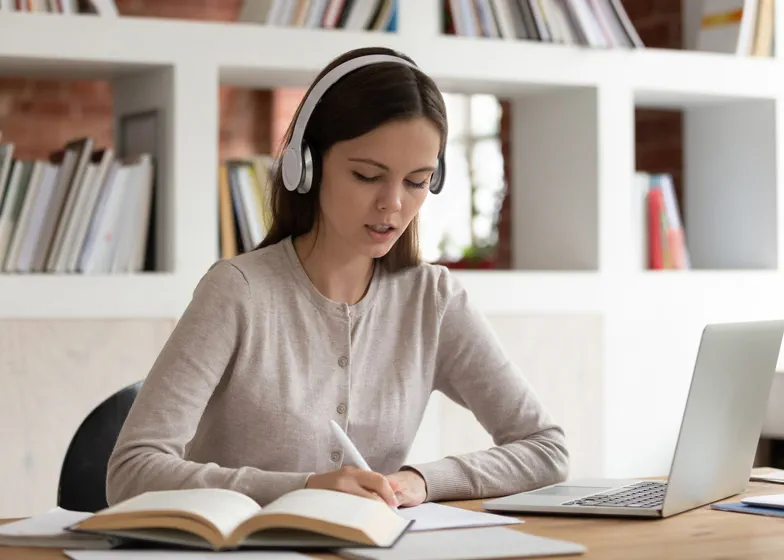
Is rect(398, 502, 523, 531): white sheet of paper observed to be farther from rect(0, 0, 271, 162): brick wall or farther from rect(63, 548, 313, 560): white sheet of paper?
rect(0, 0, 271, 162): brick wall

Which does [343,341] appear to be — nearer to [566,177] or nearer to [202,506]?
[202,506]

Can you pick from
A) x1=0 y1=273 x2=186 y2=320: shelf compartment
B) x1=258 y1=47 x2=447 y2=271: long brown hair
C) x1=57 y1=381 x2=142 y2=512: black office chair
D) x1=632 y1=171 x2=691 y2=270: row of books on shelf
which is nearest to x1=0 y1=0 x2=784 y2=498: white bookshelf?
x1=0 y1=273 x2=186 y2=320: shelf compartment

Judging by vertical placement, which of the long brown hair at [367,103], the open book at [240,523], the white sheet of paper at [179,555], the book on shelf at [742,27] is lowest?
the white sheet of paper at [179,555]

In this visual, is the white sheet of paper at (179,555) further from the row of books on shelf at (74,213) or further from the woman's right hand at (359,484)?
the row of books on shelf at (74,213)

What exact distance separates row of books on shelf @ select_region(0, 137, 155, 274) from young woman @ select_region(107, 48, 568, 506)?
88 cm

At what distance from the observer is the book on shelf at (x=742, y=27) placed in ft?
10.3

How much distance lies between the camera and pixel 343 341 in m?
1.74

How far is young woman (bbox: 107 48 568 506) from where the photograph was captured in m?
1.58

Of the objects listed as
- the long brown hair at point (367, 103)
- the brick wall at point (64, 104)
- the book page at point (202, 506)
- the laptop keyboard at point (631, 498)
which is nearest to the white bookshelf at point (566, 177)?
the long brown hair at point (367, 103)

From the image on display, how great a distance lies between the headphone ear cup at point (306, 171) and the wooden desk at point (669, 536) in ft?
1.71

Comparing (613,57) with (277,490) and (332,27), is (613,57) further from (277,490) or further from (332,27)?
(277,490)

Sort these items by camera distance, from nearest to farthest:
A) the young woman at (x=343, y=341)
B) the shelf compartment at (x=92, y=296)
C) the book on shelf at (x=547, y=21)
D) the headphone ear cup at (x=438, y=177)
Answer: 1. the young woman at (x=343, y=341)
2. the headphone ear cup at (x=438, y=177)
3. the shelf compartment at (x=92, y=296)
4. the book on shelf at (x=547, y=21)

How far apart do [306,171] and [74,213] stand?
1.03 m

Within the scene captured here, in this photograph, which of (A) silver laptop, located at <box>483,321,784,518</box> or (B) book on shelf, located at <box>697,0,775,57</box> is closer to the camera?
(A) silver laptop, located at <box>483,321,784,518</box>
